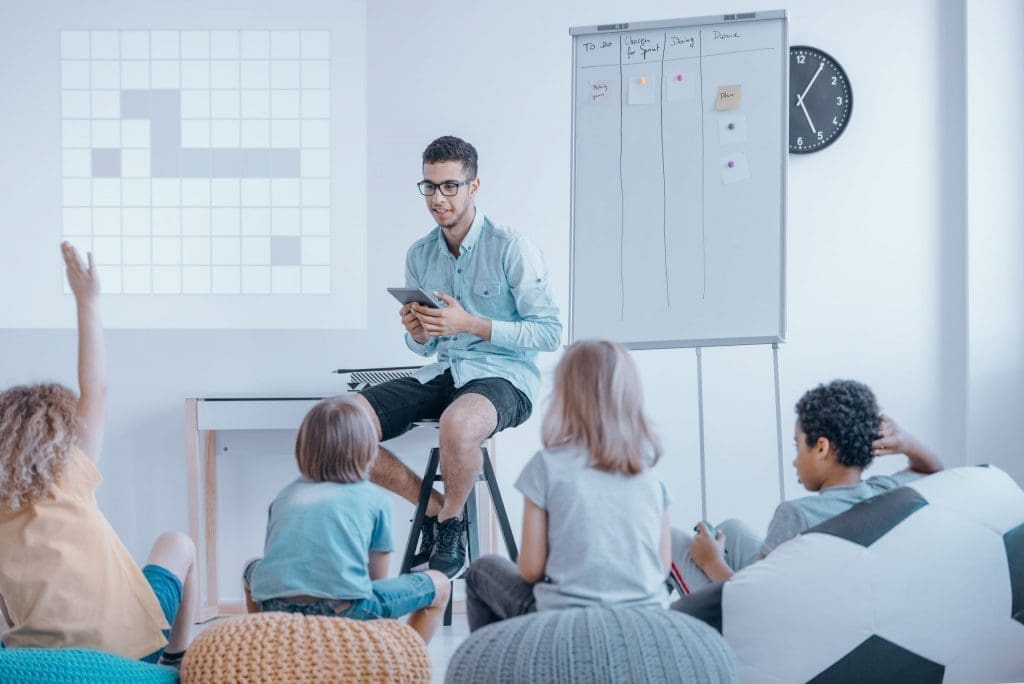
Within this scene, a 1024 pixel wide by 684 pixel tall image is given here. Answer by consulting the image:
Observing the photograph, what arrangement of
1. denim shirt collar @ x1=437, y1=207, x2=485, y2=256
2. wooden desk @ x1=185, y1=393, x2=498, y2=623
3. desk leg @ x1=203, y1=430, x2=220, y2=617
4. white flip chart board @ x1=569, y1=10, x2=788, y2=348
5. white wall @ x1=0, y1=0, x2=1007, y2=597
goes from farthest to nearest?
white wall @ x1=0, y1=0, x2=1007, y2=597
desk leg @ x1=203, y1=430, x2=220, y2=617
wooden desk @ x1=185, y1=393, x2=498, y2=623
white flip chart board @ x1=569, y1=10, x2=788, y2=348
denim shirt collar @ x1=437, y1=207, x2=485, y2=256

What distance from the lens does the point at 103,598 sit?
6.83ft

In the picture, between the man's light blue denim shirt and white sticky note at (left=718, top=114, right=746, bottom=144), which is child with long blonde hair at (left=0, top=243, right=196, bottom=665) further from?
white sticky note at (left=718, top=114, right=746, bottom=144)

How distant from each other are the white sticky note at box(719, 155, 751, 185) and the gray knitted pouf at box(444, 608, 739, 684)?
71.3 inches

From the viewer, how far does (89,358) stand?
7.14 ft

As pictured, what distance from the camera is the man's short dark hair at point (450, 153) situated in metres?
2.96

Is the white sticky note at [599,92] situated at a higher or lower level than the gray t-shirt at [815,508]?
higher

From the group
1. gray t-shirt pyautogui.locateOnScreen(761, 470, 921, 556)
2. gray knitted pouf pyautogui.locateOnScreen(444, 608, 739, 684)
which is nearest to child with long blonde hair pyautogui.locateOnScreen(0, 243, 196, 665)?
gray knitted pouf pyautogui.locateOnScreen(444, 608, 739, 684)

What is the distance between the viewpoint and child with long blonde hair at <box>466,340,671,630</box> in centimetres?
192

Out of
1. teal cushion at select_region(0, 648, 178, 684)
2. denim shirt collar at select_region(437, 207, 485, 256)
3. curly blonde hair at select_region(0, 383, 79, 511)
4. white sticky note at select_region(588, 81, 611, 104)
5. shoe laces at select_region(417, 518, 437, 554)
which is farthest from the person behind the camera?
white sticky note at select_region(588, 81, 611, 104)

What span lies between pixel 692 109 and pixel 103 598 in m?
2.24

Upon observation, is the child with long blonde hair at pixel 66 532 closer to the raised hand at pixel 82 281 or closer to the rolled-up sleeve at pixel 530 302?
the raised hand at pixel 82 281

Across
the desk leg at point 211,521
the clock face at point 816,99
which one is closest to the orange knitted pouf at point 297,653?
the desk leg at point 211,521

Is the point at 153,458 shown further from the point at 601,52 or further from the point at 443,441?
the point at 601,52

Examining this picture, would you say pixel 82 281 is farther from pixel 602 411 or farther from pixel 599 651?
pixel 599 651
